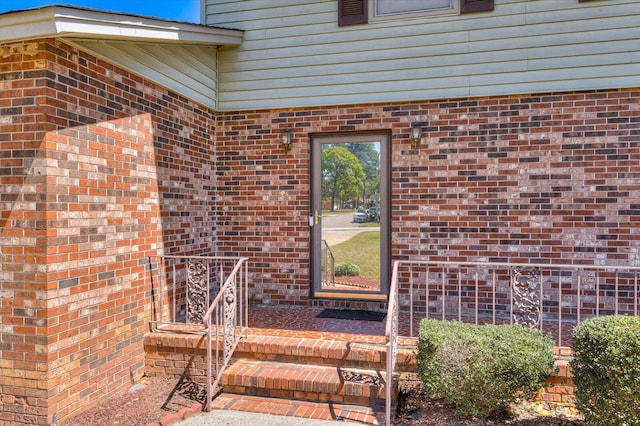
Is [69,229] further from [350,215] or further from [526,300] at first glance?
[526,300]

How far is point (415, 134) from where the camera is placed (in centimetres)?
511

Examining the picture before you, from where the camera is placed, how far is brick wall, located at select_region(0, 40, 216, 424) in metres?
3.22

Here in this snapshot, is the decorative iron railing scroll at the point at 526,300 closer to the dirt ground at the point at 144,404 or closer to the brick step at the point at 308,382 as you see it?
the brick step at the point at 308,382

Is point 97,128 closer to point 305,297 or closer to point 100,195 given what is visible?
point 100,195

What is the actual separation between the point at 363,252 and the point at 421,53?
2518mm

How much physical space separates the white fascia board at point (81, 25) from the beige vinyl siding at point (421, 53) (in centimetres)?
157

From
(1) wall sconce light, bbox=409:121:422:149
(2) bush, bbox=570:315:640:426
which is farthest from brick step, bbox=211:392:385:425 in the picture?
(1) wall sconce light, bbox=409:121:422:149

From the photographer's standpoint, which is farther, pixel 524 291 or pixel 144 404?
pixel 524 291

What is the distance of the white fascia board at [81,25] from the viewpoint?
304 centimetres

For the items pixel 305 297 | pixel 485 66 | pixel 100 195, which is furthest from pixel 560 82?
pixel 100 195

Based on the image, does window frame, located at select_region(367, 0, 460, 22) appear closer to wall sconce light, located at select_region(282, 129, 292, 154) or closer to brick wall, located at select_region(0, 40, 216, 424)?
wall sconce light, located at select_region(282, 129, 292, 154)

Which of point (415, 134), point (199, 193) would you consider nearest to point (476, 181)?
point (415, 134)

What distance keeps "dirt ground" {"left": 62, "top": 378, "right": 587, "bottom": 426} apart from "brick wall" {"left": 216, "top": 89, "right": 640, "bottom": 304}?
190 centimetres

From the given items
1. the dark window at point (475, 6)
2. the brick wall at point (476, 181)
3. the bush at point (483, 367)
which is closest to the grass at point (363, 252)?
the brick wall at point (476, 181)
